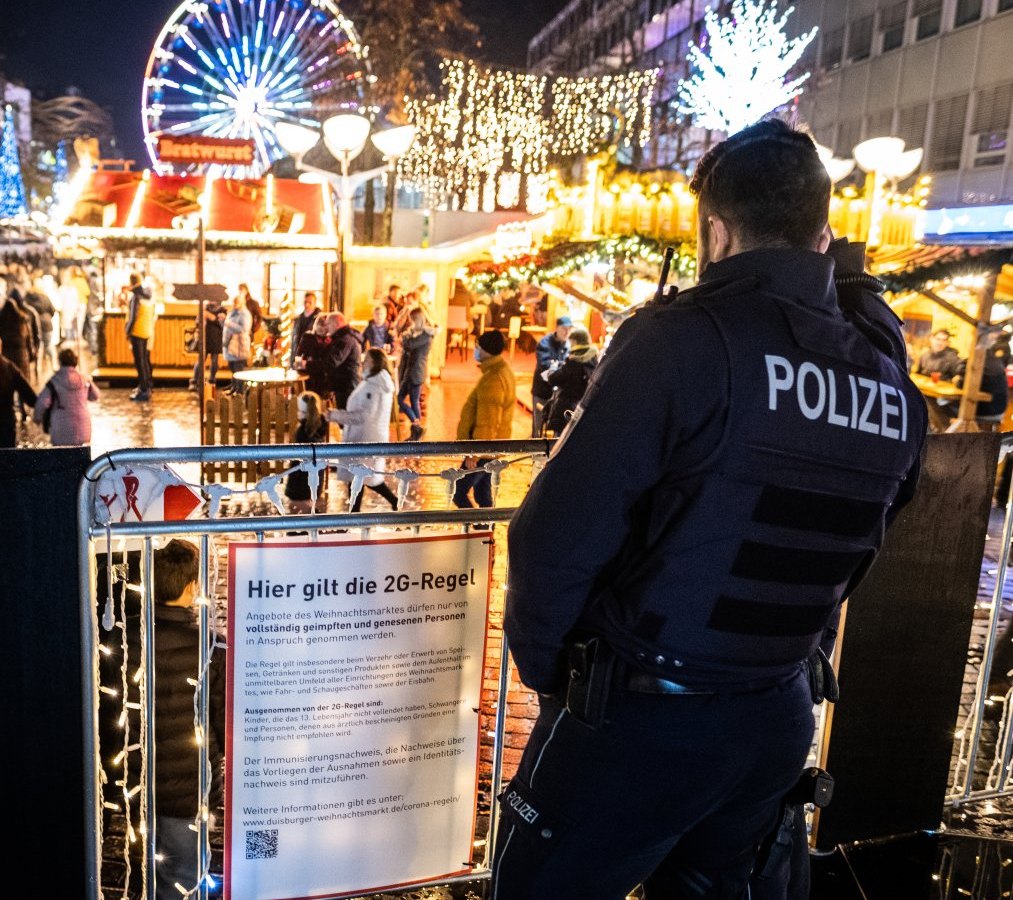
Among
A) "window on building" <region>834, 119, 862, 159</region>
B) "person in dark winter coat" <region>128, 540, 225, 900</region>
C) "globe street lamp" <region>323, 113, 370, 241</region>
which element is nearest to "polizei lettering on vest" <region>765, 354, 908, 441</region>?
"person in dark winter coat" <region>128, 540, 225, 900</region>

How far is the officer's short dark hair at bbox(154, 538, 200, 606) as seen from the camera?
3393 millimetres

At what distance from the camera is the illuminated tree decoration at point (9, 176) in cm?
4378

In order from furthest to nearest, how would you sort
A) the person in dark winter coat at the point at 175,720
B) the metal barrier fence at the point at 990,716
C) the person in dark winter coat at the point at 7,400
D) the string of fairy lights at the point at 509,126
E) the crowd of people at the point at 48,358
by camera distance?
the string of fairy lights at the point at 509,126 → the person in dark winter coat at the point at 7,400 → the crowd of people at the point at 48,358 → the metal barrier fence at the point at 990,716 → the person in dark winter coat at the point at 175,720

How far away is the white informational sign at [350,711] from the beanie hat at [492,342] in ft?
20.3

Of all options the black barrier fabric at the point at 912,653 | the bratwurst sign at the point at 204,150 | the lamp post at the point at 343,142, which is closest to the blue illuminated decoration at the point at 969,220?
the lamp post at the point at 343,142

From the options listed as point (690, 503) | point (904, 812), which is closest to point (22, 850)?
point (690, 503)

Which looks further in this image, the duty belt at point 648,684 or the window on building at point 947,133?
the window on building at point 947,133

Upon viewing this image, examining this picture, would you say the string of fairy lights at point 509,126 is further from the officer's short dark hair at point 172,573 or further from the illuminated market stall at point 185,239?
the officer's short dark hair at point 172,573

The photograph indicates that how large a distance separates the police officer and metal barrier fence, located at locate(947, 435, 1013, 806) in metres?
1.55

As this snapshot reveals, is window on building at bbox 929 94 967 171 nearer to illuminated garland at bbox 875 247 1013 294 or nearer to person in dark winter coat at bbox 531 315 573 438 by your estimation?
illuminated garland at bbox 875 247 1013 294

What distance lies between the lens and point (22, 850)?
260 centimetres

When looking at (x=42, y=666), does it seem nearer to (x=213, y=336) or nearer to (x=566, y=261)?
(x=566, y=261)

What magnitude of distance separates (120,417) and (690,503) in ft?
45.7

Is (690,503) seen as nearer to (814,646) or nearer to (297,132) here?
(814,646)
